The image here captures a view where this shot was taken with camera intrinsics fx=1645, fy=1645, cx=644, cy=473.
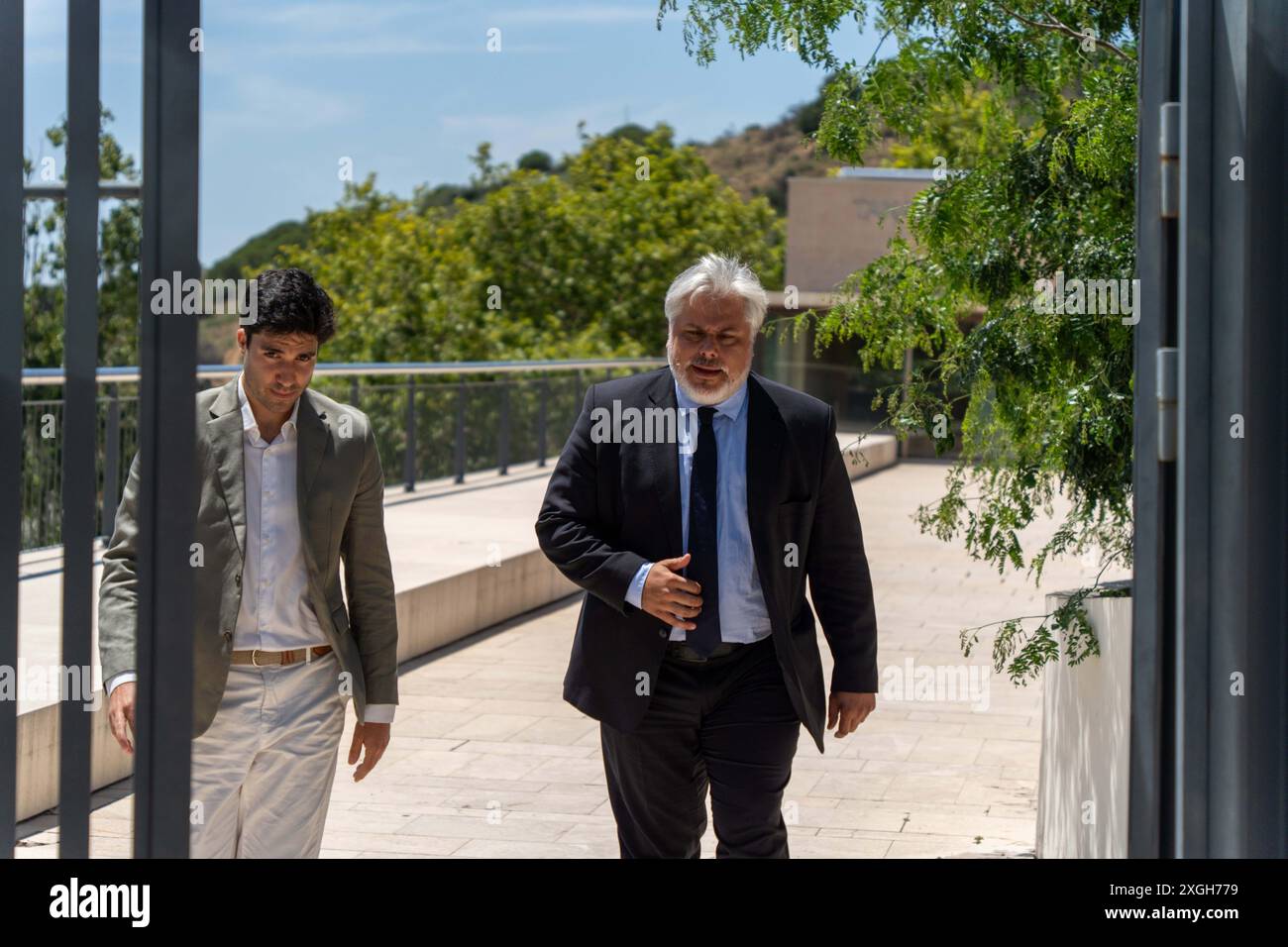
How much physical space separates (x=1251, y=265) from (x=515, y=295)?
33.8m

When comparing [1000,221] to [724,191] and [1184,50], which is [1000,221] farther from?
[724,191]

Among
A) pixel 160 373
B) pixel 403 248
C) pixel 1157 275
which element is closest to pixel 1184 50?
pixel 1157 275

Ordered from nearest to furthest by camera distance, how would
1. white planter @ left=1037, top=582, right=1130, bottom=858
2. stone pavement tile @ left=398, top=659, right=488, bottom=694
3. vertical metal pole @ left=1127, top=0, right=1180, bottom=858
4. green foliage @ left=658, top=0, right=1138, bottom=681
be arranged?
1. vertical metal pole @ left=1127, top=0, right=1180, bottom=858
2. white planter @ left=1037, top=582, right=1130, bottom=858
3. green foliage @ left=658, top=0, right=1138, bottom=681
4. stone pavement tile @ left=398, top=659, right=488, bottom=694

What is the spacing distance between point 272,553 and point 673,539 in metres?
0.85

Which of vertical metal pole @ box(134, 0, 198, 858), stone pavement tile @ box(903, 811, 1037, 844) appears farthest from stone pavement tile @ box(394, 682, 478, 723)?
vertical metal pole @ box(134, 0, 198, 858)

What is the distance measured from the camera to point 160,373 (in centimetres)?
240

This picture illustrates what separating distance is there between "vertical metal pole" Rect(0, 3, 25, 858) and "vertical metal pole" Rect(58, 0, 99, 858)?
6.4 inches

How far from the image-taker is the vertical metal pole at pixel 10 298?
8.75 ft

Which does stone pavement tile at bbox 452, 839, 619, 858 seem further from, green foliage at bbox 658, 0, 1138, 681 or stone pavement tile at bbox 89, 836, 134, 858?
green foliage at bbox 658, 0, 1138, 681

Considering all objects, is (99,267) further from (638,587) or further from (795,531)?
(795,531)

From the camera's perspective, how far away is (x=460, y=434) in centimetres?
1438

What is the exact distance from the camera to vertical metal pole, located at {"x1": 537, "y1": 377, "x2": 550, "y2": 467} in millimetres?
16531

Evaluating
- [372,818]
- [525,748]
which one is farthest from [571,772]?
[372,818]

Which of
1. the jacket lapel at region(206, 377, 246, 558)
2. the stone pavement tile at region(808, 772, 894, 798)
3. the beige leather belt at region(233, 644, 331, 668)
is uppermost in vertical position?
the jacket lapel at region(206, 377, 246, 558)
